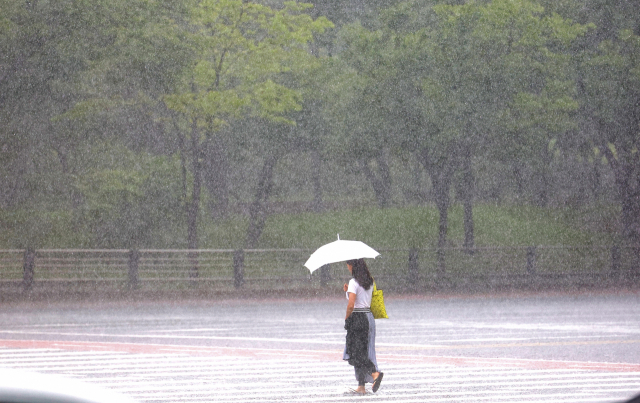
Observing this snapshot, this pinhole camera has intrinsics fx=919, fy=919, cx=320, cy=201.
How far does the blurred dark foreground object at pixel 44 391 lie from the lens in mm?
2473

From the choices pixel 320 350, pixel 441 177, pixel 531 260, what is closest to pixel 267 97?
pixel 441 177

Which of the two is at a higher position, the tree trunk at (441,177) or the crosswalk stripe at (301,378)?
the tree trunk at (441,177)

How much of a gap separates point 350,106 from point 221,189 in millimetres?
20146

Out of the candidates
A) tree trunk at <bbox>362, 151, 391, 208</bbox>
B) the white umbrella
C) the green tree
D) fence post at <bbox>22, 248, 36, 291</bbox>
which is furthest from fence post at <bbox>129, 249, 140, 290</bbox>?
tree trunk at <bbox>362, 151, 391, 208</bbox>

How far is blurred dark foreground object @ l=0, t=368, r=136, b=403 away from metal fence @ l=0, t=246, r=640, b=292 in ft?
77.3

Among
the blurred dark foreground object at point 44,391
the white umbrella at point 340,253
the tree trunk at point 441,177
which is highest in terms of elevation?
the tree trunk at point 441,177

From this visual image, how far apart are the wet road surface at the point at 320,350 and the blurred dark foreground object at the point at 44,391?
297 inches

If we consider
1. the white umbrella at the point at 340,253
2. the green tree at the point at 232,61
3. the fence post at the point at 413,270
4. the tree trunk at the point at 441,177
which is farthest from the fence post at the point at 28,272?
the white umbrella at the point at 340,253

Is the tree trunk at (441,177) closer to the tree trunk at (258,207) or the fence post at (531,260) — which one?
the fence post at (531,260)

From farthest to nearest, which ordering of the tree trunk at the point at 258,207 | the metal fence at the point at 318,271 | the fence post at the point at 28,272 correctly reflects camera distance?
the tree trunk at the point at 258,207, the metal fence at the point at 318,271, the fence post at the point at 28,272

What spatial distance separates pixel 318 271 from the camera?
98.5ft

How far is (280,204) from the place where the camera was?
58.1 meters

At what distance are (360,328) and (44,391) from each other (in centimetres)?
850

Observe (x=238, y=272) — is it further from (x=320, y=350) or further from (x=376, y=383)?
(x=376, y=383)
